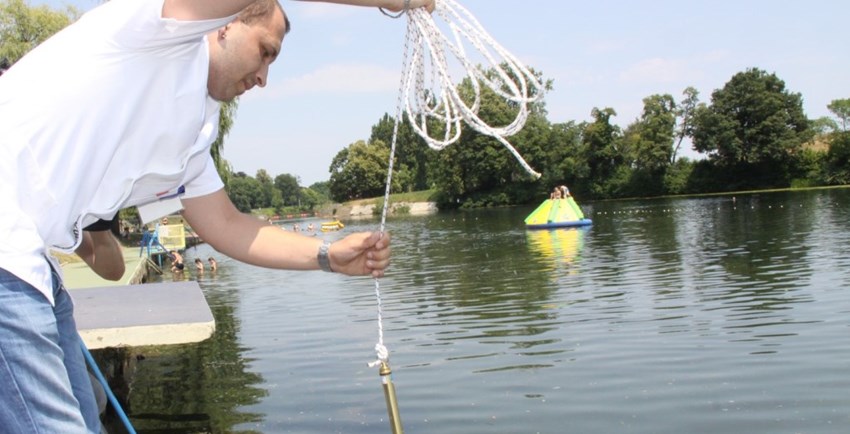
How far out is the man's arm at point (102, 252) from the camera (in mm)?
3281

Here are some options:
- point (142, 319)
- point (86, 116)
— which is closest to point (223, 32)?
point (86, 116)

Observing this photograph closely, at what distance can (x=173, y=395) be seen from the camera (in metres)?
9.62

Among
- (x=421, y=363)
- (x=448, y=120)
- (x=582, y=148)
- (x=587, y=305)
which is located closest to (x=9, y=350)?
(x=448, y=120)

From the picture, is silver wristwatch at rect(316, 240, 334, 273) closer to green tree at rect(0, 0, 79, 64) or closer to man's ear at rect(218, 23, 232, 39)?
man's ear at rect(218, 23, 232, 39)

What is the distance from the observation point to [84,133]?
2221 mm

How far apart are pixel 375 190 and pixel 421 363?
5390 inches

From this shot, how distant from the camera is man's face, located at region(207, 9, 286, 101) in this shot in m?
2.62

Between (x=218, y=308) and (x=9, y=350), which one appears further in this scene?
(x=218, y=308)

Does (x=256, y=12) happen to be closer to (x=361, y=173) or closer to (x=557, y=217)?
(x=557, y=217)

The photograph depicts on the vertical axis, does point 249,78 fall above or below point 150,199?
above

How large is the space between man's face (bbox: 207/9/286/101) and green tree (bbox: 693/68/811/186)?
9029 centimetres

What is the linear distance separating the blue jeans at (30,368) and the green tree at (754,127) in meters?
90.9

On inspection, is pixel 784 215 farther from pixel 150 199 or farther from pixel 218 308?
pixel 150 199

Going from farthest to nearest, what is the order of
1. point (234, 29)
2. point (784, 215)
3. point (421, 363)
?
point (784, 215), point (421, 363), point (234, 29)
